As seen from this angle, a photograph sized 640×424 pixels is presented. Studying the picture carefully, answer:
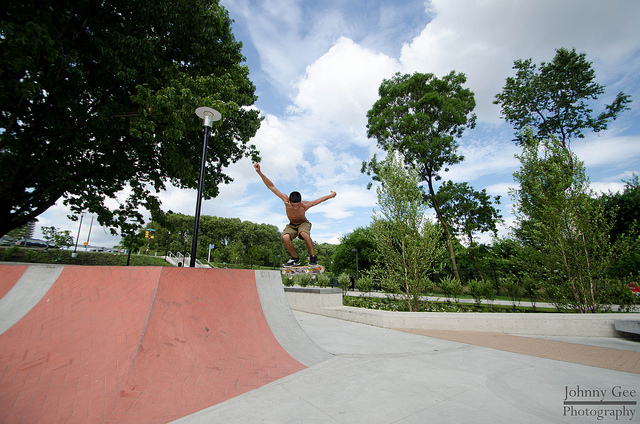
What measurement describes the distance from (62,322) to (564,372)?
6926 millimetres

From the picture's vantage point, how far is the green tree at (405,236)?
9133 mm

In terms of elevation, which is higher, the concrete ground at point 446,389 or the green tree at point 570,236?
the green tree at point 570,236

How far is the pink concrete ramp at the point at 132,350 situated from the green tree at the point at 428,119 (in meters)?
18.6

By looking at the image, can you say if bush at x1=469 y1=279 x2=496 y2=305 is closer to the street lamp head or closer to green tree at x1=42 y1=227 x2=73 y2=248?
the street lamp head

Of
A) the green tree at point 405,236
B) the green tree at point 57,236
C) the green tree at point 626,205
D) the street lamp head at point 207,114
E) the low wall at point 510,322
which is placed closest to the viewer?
the street lamp head at point 207,114

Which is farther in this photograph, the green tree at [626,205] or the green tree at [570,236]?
the green tree at [626,205]

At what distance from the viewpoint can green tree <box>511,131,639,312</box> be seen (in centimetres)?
779

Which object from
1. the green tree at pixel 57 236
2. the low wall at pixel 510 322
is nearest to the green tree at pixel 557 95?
the low wall at pixel 510 322

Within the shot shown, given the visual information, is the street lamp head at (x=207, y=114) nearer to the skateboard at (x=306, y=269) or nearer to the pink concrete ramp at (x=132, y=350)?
the pink concrete ramp at (x=132, y=350)

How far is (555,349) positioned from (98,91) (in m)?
13.4

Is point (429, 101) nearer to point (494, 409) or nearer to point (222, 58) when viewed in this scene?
point (222, 58)

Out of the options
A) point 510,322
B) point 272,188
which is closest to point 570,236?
point 510,322

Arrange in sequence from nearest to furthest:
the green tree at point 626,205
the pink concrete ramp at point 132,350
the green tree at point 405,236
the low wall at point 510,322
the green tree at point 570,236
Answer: the pink concrete ramp at point 132,350 → the low wall at point 510,322 → the green tree at point 570,236 → the green tree at point 405,236 → the green tree at point 626,205

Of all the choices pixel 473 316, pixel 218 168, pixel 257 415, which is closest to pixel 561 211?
pixel 473 316
